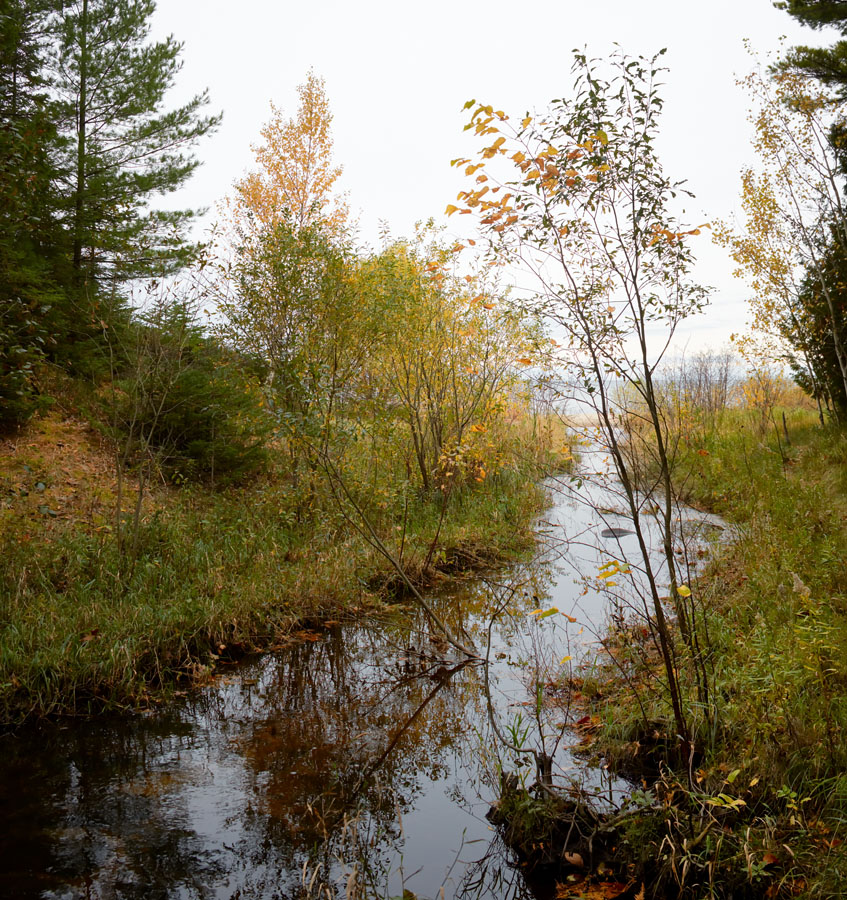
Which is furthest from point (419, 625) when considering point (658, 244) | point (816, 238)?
point (816, 238)

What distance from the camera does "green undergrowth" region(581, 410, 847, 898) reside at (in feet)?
8.34

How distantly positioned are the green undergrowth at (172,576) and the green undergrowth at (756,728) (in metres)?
2.74

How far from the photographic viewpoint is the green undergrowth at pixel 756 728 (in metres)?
2.54

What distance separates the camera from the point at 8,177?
5.21 meters

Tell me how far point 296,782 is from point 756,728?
91.7 inches

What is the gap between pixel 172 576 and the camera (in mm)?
5859

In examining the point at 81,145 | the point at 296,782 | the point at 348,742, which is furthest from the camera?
the point at 81,145

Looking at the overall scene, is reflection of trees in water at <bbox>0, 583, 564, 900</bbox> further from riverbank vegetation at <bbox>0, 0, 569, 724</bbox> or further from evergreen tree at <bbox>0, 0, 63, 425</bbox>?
evergreen tree at <bbox>0, 0, 63, 425</bbox>

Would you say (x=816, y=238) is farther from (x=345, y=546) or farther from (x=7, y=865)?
(x=7, y=865)

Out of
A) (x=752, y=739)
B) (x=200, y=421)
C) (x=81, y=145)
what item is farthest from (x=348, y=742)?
(x=81, y=145)

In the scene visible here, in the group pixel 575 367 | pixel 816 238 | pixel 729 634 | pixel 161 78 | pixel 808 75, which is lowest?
pixel 729 634

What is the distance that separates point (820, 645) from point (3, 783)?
4.35 m

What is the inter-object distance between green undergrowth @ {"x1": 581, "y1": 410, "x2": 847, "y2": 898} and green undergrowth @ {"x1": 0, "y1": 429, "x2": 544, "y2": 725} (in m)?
2.74

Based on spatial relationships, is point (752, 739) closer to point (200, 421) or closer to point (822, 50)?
point (200, 421)
